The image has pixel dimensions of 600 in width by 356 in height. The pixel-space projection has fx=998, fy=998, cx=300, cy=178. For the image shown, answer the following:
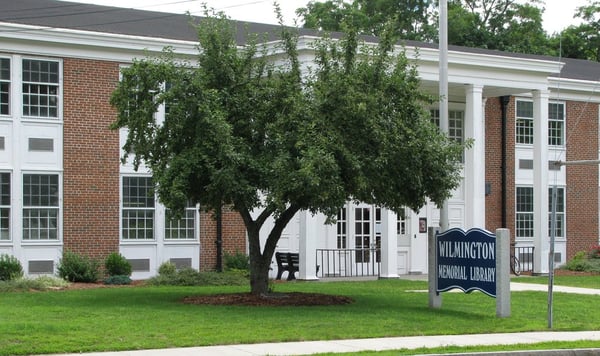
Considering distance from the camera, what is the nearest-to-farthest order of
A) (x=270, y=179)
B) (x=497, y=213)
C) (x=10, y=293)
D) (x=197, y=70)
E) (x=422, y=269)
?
(x=270, y=179)
(x=197, y=70)
(x=10, y=293)
(x=422, y=269)
(x=497, y=213)

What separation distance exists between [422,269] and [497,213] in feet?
12.6

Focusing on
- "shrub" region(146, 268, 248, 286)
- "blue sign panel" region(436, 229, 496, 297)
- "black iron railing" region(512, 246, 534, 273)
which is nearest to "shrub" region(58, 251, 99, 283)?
"shrub" region(146, 268, 248, 286)

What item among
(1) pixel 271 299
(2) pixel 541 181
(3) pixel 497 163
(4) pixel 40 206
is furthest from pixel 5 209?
(3) pixel 497 163

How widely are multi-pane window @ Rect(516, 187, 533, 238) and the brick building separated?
2380 mm

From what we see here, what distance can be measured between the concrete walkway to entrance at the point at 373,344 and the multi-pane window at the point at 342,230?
45.5 ft

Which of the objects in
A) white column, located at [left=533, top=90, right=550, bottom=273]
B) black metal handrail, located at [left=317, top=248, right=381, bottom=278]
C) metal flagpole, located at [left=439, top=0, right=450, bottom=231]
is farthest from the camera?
white column, located at [left=533, top=90, right=550, bottom=273]

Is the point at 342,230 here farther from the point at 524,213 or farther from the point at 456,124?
the point at 524,213

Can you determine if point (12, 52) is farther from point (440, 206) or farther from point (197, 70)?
point (440, 206)

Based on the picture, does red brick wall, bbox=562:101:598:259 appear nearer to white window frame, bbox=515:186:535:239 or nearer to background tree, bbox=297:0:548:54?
white window frame, bbox=515:186:535:239

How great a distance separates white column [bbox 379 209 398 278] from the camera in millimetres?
27297

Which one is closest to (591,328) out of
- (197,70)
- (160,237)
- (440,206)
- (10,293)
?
(440,206)

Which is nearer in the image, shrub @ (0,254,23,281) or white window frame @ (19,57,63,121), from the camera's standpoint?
shrub @ (0,254,23,281)

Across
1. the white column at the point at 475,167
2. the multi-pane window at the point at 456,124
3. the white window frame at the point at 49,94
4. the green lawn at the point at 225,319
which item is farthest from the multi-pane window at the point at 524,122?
the white window frame at the point at 49,94

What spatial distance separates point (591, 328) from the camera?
640 inches
